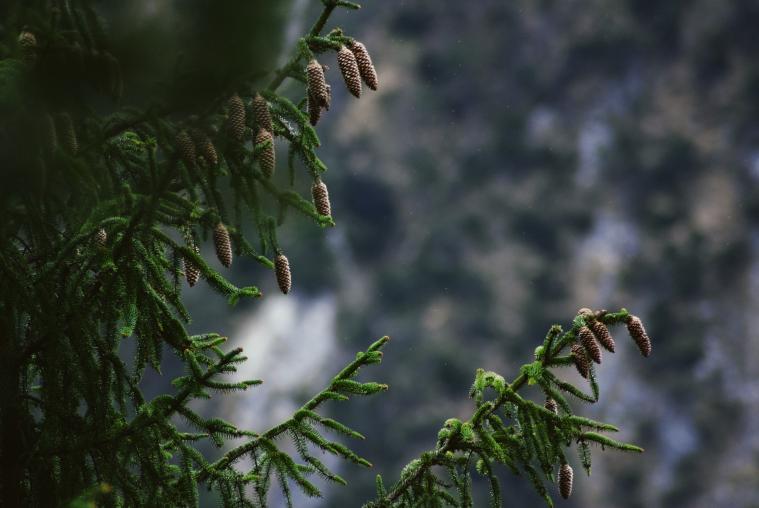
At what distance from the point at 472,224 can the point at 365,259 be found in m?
5.91

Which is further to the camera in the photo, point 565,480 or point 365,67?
point 565,480

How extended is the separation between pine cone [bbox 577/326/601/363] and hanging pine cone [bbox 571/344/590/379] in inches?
0.6

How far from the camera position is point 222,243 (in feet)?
7.93

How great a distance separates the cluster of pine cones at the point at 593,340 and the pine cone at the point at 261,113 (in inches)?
38.0

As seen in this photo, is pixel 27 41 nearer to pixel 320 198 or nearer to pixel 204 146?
pixel 204 146

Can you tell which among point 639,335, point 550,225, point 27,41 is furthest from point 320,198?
point 550,225

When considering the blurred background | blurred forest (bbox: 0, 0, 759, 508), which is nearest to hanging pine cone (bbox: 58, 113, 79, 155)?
blurred forest (bbox: 0, 0, 759, 508)

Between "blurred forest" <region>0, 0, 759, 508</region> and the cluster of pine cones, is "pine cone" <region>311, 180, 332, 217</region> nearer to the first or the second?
the cluster of pine cones

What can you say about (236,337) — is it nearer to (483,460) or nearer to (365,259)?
(365,259)

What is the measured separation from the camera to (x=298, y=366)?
159 ft

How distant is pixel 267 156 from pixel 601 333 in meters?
1.00

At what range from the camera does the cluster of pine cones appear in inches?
104

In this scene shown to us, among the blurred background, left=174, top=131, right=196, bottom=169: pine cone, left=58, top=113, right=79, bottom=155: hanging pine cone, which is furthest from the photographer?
the blurred background

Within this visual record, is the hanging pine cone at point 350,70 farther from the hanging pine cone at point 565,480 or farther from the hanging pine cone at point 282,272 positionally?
the hanging pine cone at point 565,480
